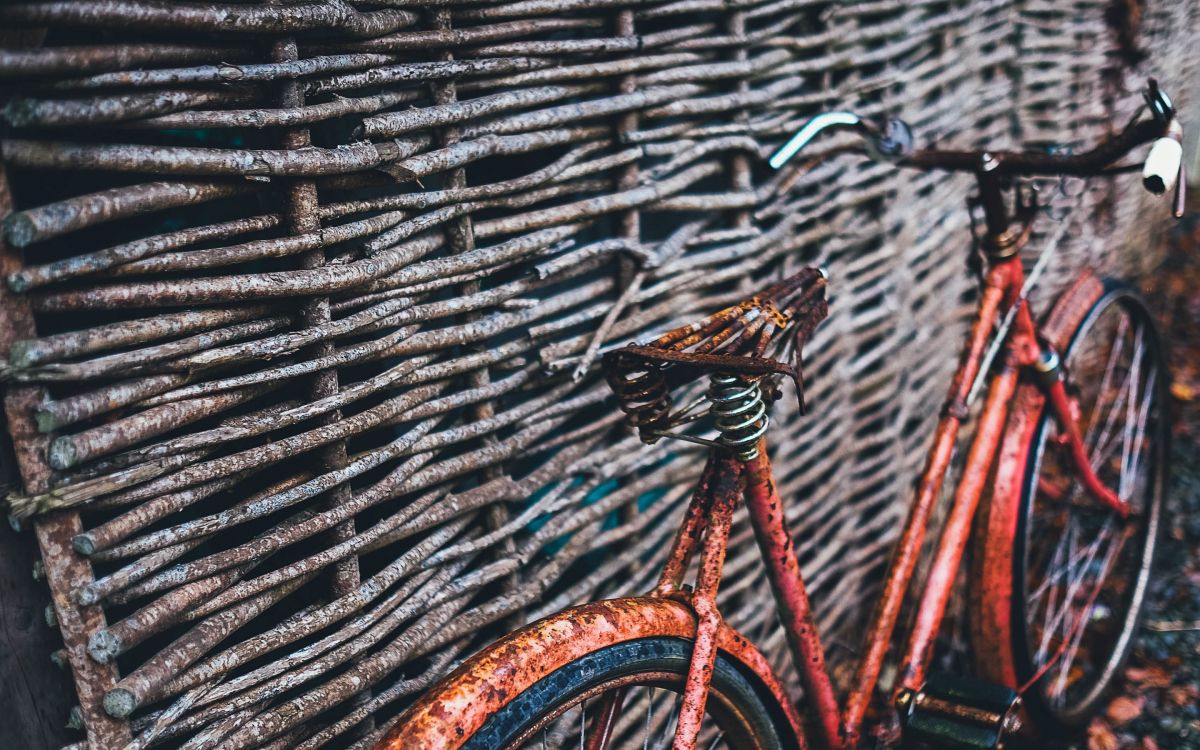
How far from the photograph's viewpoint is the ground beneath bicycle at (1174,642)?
2.61 m

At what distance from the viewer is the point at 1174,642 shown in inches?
115

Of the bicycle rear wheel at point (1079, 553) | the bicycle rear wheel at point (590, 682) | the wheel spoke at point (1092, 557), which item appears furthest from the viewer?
the wheel spoke at point (1092, 557)

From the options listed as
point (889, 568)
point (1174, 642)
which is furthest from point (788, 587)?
point (1174, 642)

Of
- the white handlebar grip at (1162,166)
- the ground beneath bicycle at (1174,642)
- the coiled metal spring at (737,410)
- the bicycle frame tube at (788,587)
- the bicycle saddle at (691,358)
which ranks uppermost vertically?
the white handlebar grip at (1162,166)

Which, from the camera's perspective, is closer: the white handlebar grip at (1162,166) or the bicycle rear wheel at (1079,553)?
the white handlebar grip at (1162,166)

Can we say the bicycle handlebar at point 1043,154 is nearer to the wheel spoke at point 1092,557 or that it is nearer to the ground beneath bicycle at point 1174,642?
the wheel spoke at point 1092,557

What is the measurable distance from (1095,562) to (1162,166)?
1.80 metres

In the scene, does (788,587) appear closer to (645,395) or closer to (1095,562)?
(645,395)

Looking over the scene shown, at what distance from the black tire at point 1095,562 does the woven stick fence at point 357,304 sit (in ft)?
1.99

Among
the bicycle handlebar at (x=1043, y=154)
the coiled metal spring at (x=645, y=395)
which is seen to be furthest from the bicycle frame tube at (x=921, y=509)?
the coiled metal spring at (x=645, y=395)

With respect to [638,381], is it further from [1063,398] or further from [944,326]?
[944,326]

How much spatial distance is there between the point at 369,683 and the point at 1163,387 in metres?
2.49

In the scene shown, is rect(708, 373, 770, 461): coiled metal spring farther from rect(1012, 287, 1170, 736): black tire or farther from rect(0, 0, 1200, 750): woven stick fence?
A: rect(1012, 287, 1170, 736): black tire

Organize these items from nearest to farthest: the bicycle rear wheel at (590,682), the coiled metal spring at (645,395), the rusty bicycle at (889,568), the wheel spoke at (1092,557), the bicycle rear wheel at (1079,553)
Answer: the bicycle rear wheel at (590,682) → the rusty bicycle at (889,568) → the coiled metal spring at (645,395) → the bicycle rear wheel at (1079,553) → the wheel spoke at (1092,557)
